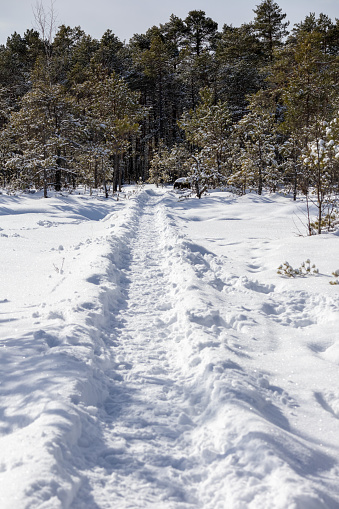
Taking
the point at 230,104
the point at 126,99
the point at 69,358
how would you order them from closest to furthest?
the point at 69,358, the point at 126,99, the point at 230,104

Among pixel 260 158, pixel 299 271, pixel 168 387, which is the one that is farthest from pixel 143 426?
pixel 260 158

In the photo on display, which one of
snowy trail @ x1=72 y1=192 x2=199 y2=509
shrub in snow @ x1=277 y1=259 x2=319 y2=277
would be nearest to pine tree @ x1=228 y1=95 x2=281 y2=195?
shrub in snow @ x1=277 y1=259 x2=319 y2=277

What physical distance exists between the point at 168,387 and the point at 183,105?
46873 millimetres

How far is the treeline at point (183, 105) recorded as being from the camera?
67.2 ft

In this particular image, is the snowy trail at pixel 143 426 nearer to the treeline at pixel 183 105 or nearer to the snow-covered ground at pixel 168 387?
the snow-covered ground at pixel 168 387

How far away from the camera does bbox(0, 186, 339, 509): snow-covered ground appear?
2.12 meters

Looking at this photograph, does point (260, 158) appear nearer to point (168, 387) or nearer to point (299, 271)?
point (299, 271)

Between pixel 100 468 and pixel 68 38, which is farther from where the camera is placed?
pixel 68 38

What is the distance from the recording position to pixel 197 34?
43.1 m

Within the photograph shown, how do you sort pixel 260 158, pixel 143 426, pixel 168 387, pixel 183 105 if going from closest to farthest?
pixel 143 426
pixel 168 387
pixel 260 158
pixel 183 105

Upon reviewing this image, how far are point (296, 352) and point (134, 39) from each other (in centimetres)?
5221

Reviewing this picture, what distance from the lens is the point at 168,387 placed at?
3217 mm

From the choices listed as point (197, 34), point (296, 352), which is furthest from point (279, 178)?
point (197, 34)

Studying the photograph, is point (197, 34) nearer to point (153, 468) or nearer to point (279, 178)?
point (279, 178)
